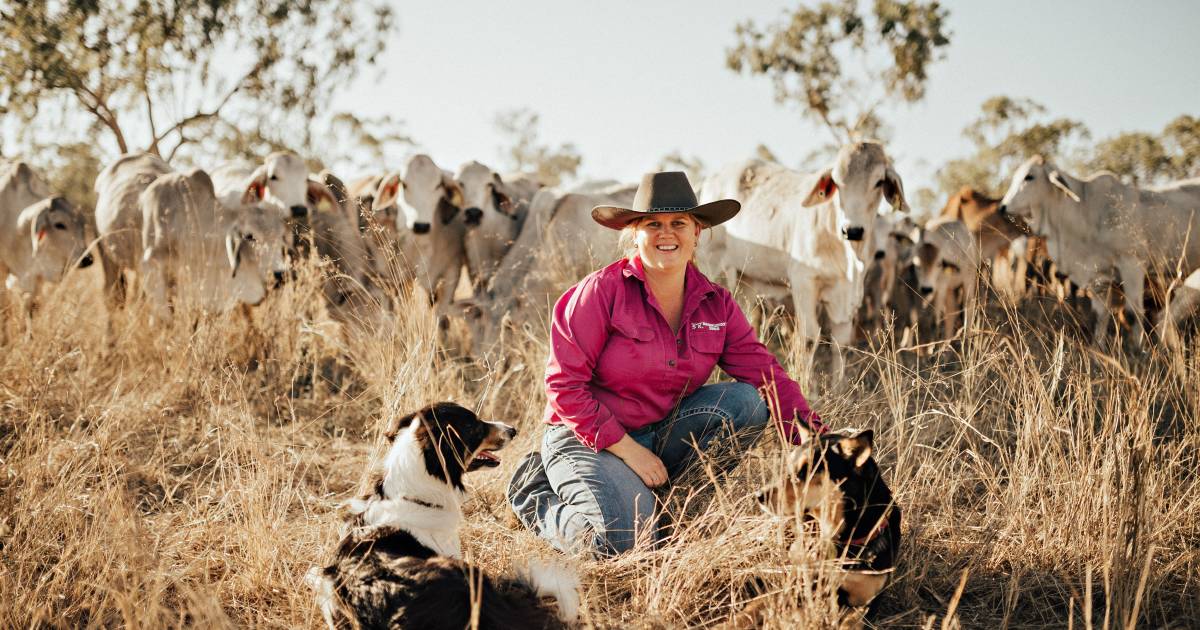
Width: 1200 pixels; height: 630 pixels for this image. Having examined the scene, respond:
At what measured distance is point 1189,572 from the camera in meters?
3.45

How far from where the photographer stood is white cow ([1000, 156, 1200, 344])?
27.0 ft

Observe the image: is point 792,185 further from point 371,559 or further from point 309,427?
point 371,559

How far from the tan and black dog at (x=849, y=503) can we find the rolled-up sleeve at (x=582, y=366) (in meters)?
0.87

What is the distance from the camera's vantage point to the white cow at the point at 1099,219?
8.22 m

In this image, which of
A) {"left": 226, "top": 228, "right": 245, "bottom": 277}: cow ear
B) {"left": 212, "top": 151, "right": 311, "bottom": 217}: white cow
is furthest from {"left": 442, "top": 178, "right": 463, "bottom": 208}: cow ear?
{"left": 226, "top": 228, "right": 245, "bottom": 277}: cow ear

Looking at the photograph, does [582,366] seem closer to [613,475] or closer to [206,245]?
[613,475]

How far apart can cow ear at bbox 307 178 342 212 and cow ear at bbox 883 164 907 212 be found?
5.08 m

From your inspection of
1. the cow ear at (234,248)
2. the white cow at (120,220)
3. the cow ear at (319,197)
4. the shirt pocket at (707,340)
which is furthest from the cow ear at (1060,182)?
the white cow at (120,220)

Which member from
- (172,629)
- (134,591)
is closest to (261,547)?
(172,629)

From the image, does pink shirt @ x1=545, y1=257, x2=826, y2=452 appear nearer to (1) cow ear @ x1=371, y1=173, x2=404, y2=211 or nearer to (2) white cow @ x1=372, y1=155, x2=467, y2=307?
(2) white cow @ x1=372, y1=155, x2=467, y2=307

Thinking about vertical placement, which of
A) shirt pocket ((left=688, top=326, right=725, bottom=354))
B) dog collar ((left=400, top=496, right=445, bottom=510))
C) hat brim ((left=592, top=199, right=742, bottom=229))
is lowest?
dog collar ((left=400, top=496, right=445, bottom=510))

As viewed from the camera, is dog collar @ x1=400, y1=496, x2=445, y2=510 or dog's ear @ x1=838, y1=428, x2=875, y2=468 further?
dog collar @ x1=400, y1=496, x2=445, y2=510

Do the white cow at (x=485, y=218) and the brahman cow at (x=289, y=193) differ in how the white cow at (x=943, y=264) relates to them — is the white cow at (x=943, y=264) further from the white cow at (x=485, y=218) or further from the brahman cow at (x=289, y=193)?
the brahman cow at (x=289, y=193)

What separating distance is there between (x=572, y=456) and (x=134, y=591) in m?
1.74
